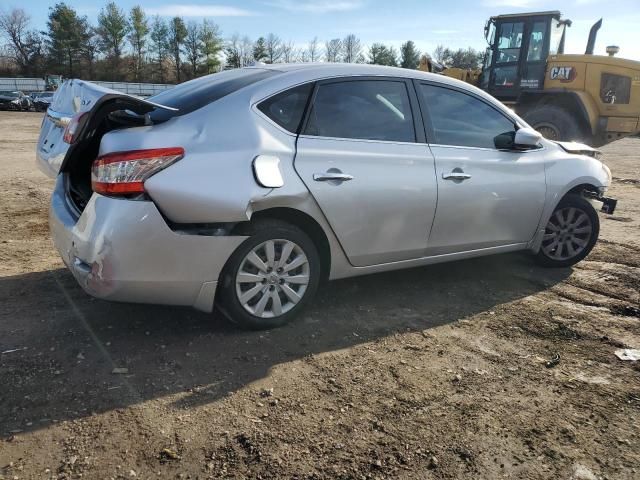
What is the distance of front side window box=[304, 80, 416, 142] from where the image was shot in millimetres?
3680

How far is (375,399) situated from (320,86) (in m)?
2.10

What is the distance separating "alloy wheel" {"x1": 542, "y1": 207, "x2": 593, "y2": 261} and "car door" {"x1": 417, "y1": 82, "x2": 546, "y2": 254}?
40 cm

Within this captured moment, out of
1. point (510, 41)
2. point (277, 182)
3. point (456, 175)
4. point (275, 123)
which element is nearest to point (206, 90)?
point (275, 123)

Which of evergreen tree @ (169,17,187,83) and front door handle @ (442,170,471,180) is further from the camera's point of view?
evergreen tree @ (169,17,187,83)

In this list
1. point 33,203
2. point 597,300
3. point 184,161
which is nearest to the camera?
point 184,161

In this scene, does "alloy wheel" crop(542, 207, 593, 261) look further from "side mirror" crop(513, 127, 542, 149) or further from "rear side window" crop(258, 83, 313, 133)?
"rear side window" crop(258, 83, 313, 133)

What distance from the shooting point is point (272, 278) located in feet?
11.7

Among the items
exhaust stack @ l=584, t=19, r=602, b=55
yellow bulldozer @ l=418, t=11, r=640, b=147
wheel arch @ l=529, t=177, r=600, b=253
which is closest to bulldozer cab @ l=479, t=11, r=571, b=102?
yellow bulldozer @ l=418, t=11, r=640, b=147

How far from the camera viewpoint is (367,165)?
3.73 metres

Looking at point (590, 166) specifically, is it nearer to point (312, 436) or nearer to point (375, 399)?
point (375, 399)

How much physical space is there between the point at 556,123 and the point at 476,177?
9.40 meters

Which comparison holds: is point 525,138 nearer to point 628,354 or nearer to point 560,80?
point 628,354

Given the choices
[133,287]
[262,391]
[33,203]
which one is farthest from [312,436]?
[33,203]

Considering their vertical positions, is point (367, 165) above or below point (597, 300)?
above
